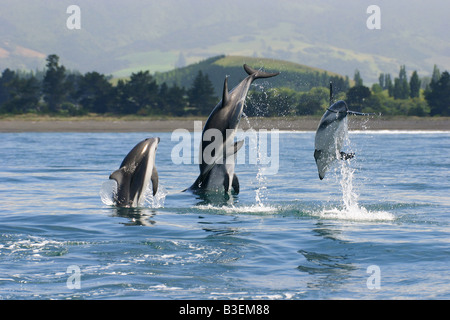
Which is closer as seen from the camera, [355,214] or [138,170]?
[138,170]

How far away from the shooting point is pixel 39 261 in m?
11.2

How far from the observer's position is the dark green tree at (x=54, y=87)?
301 ft

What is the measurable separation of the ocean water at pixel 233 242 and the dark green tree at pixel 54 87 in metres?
70.6

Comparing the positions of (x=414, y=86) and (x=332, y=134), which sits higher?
(x=414, y=86)

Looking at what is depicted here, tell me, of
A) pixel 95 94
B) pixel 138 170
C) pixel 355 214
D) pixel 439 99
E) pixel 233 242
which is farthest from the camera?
pixel 95 94

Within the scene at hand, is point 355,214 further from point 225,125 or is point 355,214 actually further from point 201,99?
point 201,99

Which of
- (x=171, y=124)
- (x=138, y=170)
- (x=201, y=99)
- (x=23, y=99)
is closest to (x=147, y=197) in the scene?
(x=138, y=170)

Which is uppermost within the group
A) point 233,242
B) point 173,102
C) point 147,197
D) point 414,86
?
point 414,86

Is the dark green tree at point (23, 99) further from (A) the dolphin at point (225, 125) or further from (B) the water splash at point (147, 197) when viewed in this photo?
(A) the dolphin at point (225, 125)

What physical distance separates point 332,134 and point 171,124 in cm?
5887

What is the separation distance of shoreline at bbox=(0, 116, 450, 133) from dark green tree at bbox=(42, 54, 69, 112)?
13324mm

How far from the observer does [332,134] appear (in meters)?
14.8

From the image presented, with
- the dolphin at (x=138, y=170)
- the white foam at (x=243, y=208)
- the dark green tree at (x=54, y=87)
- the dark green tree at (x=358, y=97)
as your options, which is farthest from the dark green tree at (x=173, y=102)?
the dolphin at (x=138, y=170)
